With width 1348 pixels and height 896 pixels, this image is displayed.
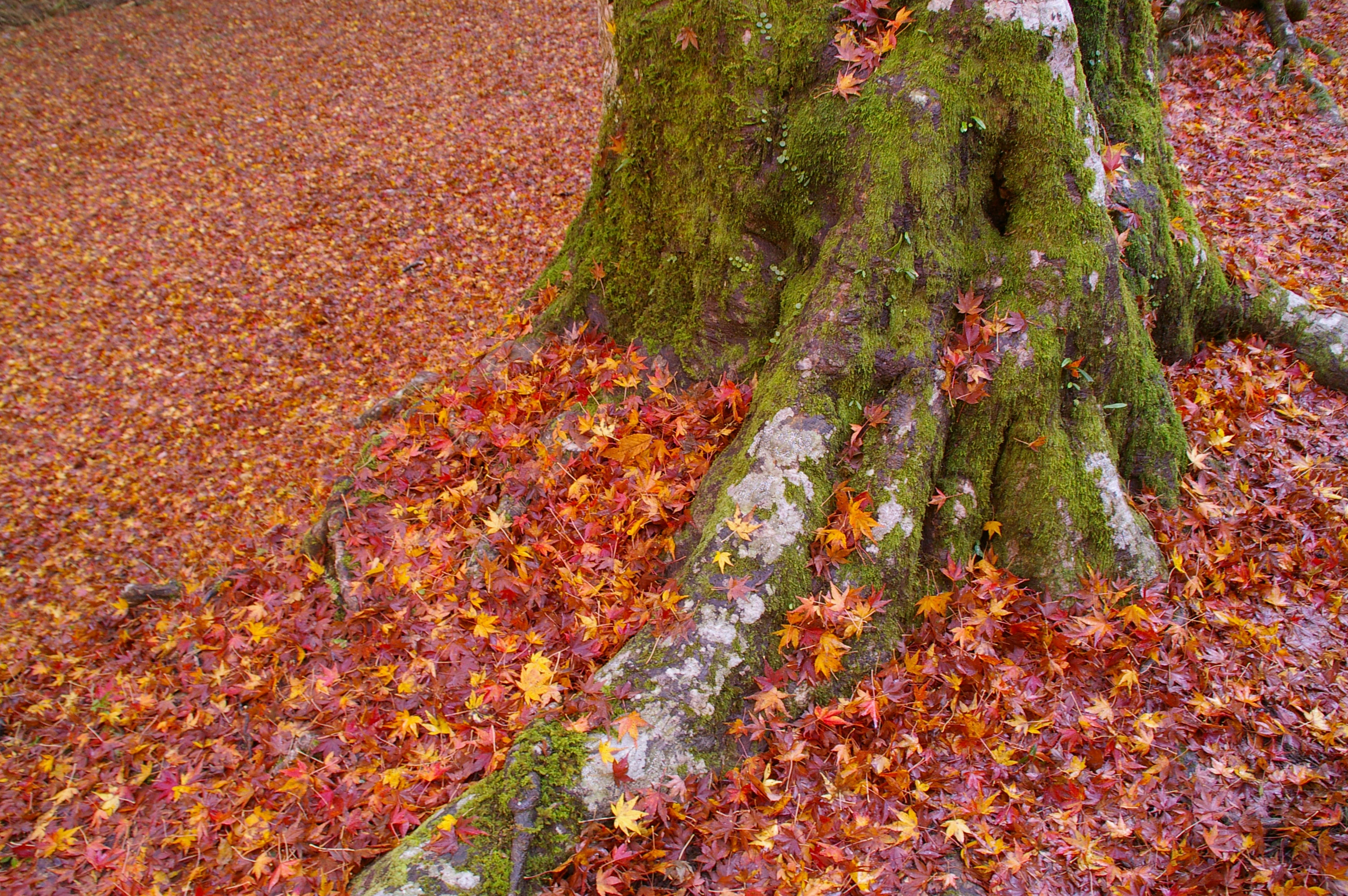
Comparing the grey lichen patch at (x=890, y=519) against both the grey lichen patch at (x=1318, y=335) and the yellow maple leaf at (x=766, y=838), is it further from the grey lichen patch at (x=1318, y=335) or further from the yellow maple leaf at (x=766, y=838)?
the grey lichen patch at (x=1318, y=335)

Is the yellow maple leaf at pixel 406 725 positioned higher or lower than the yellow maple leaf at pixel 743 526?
lower

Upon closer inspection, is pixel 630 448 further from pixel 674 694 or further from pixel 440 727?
pixel 440 727

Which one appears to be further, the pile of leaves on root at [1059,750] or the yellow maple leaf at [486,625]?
the yellow maple leaf at [486,625]

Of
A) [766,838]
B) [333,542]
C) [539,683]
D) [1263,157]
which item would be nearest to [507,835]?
[539,683]

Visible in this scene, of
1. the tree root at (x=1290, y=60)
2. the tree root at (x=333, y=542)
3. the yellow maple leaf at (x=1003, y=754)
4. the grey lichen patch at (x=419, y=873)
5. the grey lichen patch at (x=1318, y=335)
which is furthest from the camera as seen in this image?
the tree root at (x=1290, y=60)

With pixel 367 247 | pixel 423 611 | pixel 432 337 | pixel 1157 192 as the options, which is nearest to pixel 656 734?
pixel 423 611

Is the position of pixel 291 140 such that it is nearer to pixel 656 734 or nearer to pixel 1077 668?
pixel 656 734

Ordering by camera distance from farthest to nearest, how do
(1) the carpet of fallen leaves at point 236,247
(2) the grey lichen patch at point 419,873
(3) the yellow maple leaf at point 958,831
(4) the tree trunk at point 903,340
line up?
(1) the carpet of fallen leaves at point 236,247 → (4) the tree trunk at point 903,340 → (3) the yellow maple leaf at point 958,831 → (2) the grey lichen patch at point 419,873

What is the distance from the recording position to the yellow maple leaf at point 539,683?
288cm

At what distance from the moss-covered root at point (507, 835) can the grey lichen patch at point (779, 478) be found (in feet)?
3.58

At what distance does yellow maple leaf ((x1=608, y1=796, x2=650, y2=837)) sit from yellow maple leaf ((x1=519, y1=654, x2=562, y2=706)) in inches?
20.5

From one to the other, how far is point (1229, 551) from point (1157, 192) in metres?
1.94

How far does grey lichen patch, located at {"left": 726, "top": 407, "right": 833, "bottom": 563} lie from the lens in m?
2.92

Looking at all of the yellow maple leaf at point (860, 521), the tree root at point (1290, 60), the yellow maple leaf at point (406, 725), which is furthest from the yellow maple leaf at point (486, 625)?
the tree root at point (1290, 60)
